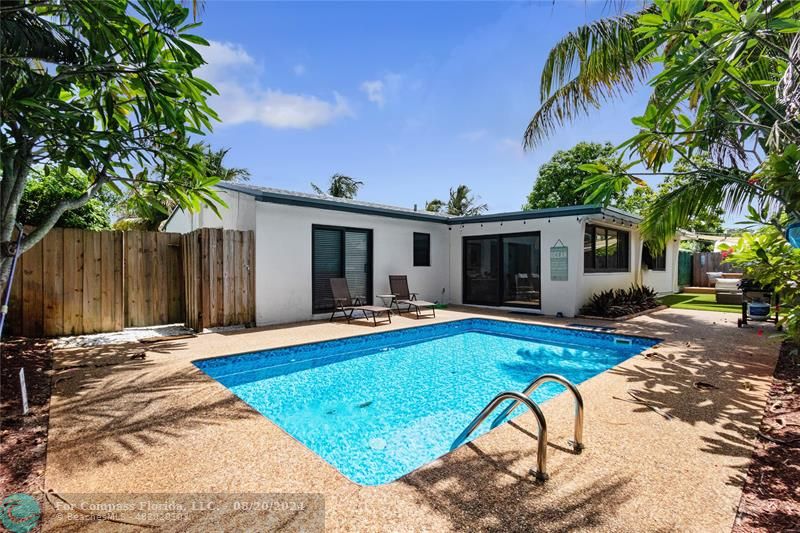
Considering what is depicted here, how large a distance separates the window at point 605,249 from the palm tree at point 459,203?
740 inches

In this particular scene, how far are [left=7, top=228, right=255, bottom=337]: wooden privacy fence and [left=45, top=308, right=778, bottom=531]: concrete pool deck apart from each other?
2.89 m

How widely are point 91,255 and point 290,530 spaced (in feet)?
25.2

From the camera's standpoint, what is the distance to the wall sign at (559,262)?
1064 centimetres

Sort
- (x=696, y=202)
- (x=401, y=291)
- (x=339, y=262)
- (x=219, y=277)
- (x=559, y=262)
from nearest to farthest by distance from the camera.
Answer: (x=696, y=202) < (x=219, y=277) < (x=339, y=262) < (x=559, y=262) < (x=401, y=291)

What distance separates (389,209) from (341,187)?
17.2 metres

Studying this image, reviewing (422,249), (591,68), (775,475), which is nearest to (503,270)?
(422,249)

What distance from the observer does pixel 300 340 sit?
704 cm

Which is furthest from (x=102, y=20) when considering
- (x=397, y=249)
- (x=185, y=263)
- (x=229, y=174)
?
(x=229, y=174)

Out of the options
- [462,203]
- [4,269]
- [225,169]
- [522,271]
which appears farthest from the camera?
[462,203]

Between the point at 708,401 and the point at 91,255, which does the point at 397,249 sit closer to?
the point at 91,255

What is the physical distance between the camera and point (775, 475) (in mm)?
2559

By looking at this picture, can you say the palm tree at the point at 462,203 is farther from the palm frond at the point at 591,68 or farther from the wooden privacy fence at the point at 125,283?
the wooden privacy fence at the point at 125,283

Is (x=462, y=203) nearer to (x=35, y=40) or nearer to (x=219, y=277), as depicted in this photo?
(x=219, y=277)

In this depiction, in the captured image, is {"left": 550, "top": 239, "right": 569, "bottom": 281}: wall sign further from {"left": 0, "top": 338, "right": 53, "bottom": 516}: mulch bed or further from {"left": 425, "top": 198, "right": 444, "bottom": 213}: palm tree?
{"left": 425, "top": 198, "right": 444, "bottom": 213}: palm tree
